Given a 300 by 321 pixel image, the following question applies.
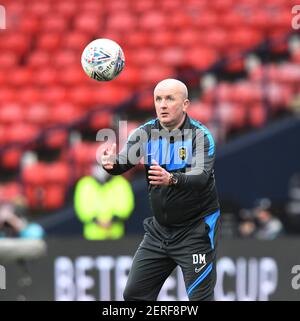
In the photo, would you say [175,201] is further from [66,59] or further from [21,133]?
[66,59]

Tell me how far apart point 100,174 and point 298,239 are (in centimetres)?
357

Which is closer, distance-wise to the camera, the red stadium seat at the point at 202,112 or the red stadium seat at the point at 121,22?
the red stadium seat at the point at 202,112

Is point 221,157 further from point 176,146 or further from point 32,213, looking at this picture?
point 176,146

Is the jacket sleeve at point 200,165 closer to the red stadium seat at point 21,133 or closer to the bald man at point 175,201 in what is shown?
the bald man at point 175,201

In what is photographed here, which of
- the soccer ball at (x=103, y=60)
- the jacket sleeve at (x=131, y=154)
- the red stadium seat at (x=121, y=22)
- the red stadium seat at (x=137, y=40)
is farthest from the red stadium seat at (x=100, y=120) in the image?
the jacket sleeve at (x=131, y=154)

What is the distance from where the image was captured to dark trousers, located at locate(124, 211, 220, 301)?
7031mm

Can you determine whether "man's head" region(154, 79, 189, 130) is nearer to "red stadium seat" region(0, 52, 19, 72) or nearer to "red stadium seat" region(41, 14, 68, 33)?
"red stadium seat" region(0, 52, 19, 72)

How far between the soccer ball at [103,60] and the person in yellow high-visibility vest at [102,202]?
6025mm

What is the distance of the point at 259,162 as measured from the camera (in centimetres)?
1492

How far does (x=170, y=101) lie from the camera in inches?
275

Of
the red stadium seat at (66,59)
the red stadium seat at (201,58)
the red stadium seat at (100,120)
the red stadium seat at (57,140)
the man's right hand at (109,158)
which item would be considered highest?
the red stadium seat at (66,59)

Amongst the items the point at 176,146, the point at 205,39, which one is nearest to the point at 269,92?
the point at 205,39

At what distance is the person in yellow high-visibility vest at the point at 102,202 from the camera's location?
1341 centimetres

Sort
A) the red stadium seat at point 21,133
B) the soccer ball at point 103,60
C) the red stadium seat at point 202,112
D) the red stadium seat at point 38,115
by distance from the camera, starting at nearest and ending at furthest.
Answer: the soccer ball at point 103,60
the red stadium seat at point 202,112
the red stadium seat at point 21,133
the red stadium seat at point 38,115
